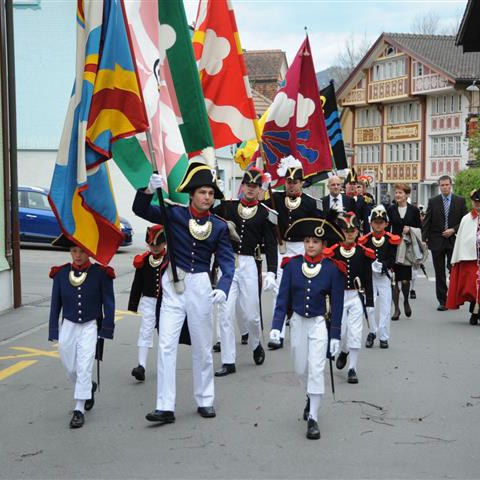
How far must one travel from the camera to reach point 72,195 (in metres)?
7.50

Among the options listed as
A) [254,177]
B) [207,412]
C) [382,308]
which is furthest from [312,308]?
[382,308]

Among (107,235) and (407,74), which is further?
(407,74)

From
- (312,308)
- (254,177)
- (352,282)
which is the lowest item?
(352,282)

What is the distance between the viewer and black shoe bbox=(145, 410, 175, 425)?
23.5 feet

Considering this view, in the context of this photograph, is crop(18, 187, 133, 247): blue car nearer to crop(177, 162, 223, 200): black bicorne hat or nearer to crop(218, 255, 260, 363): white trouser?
crop(218, 255, 260, 363): white trouser

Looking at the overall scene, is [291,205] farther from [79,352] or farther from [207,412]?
[79,352]

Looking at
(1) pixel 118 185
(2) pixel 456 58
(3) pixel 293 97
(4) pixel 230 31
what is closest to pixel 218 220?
(4) pixel 230 31

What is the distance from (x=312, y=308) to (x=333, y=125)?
994 cm

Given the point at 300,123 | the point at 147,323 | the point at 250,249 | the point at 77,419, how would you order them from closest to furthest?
the point at 77,419 < the point at 147,323 < the point at 250,249 < the point at 300,123

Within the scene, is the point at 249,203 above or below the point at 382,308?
above

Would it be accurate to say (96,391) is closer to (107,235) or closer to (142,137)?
(107,235)

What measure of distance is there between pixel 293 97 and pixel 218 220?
5543 mm

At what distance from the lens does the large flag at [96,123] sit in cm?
750

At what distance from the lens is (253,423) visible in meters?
7.25
